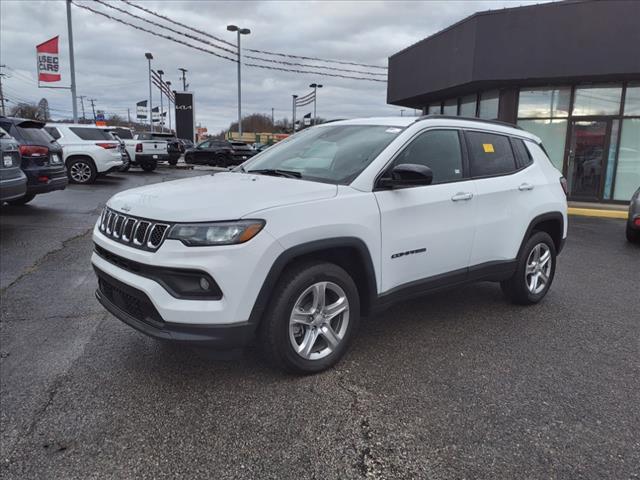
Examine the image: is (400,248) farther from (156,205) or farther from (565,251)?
(565,251)

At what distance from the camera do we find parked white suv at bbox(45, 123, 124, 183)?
14.2 m

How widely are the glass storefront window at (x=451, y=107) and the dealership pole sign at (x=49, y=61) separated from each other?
1565 cm

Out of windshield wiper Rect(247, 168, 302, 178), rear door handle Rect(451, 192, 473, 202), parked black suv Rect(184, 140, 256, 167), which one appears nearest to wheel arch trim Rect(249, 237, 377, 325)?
windshield wiper Rect(247, 168, 302, 178)

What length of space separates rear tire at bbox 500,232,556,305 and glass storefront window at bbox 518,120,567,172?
10630 mm

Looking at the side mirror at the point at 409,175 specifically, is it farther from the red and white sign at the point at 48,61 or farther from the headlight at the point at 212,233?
the red and white sign at the point at 48,61

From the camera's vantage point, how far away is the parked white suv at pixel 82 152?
46.6 feet

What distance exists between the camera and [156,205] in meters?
3.06

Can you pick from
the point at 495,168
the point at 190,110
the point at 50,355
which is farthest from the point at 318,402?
the point at 190,110

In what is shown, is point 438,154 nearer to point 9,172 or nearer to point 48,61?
point 9,172

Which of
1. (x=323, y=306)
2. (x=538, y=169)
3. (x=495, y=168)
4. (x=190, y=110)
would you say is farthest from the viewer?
(x=190, y=110)

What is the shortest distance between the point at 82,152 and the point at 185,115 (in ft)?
90.1

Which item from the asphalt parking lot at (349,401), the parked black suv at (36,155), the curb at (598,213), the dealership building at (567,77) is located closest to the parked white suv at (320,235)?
the asphalt parking lot at (349,401)

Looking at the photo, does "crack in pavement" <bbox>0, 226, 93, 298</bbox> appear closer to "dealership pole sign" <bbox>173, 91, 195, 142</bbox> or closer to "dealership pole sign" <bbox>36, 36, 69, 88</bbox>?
"dealership pole sign" <bbox>36, 36, 69, 88</bbox>

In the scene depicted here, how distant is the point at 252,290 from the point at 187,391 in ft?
2.74
